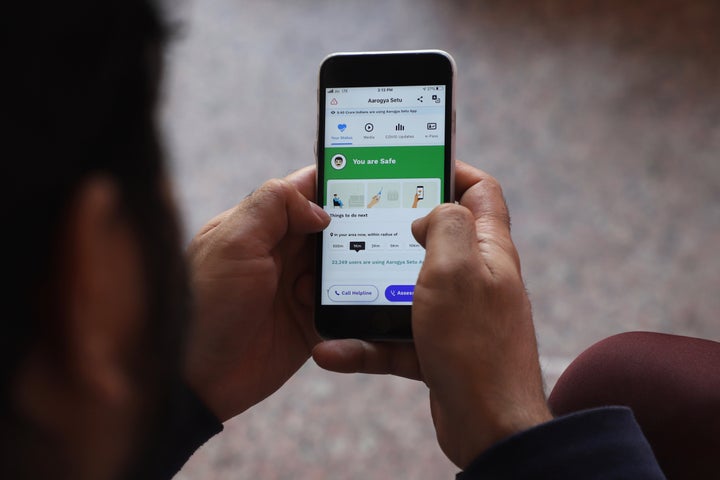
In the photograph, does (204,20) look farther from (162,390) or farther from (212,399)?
(162,390)

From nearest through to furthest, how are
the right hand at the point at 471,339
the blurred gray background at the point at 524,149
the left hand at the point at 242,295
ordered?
the right hand at the point at 471,339
the left hand at the point at 242,295
the blurred gray background at the point at 524,149

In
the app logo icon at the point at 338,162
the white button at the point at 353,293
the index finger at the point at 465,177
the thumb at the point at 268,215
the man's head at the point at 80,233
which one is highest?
the man's head at the point at 80,233

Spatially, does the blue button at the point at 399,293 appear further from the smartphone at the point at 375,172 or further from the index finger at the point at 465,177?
the index finger at the point at 465,177

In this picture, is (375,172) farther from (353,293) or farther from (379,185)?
(353,293)

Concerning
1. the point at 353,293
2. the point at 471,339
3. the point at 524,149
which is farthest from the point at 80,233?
the point at 524,149

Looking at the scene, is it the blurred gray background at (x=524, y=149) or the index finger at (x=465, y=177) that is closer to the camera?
the index finger at (x=465, y=177)

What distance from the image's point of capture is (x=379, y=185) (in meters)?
0.77

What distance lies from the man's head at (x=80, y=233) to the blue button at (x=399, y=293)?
1.47 ft

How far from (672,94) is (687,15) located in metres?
0.18

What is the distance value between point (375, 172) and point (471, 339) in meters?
0.26

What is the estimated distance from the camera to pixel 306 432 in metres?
1.21

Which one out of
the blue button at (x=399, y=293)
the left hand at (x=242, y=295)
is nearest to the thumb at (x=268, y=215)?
the left hand at (x=242, y=295)

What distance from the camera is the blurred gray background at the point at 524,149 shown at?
1.20 meters

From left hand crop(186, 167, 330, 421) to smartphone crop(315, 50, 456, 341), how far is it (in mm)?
41
